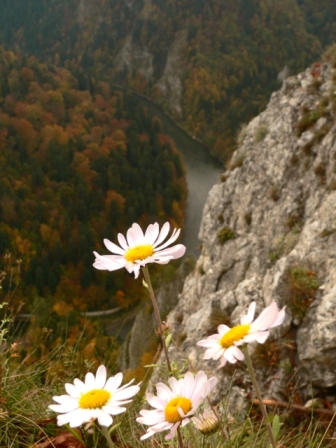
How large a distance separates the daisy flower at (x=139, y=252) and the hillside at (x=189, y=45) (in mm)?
89988

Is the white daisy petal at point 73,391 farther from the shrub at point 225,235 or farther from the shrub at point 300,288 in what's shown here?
the shrub at point 225,235

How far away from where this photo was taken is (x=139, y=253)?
159 cm

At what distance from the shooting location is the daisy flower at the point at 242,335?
3.86 feet

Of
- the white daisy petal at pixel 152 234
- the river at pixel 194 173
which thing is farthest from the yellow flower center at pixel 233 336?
the river at pixel 194 173

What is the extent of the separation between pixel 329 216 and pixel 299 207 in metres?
1.83

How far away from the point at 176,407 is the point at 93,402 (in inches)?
9.8

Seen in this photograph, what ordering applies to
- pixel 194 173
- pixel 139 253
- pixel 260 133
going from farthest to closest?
pixel 194 173
pixel 260 133
pixel 139 253

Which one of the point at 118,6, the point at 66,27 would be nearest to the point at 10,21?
the point at 66,27

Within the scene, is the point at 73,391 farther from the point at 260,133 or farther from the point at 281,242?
the point at 260,133

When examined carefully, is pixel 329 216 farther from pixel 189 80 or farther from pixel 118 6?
pixel 118 6

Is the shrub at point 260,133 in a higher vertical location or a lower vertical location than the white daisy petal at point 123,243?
lower

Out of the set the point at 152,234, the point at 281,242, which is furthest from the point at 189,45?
the point at 152,234

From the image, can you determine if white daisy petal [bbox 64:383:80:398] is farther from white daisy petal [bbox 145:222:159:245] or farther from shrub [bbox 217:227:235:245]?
shrub [bbox 217:227:235:245]

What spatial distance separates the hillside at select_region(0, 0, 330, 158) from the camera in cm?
11450
